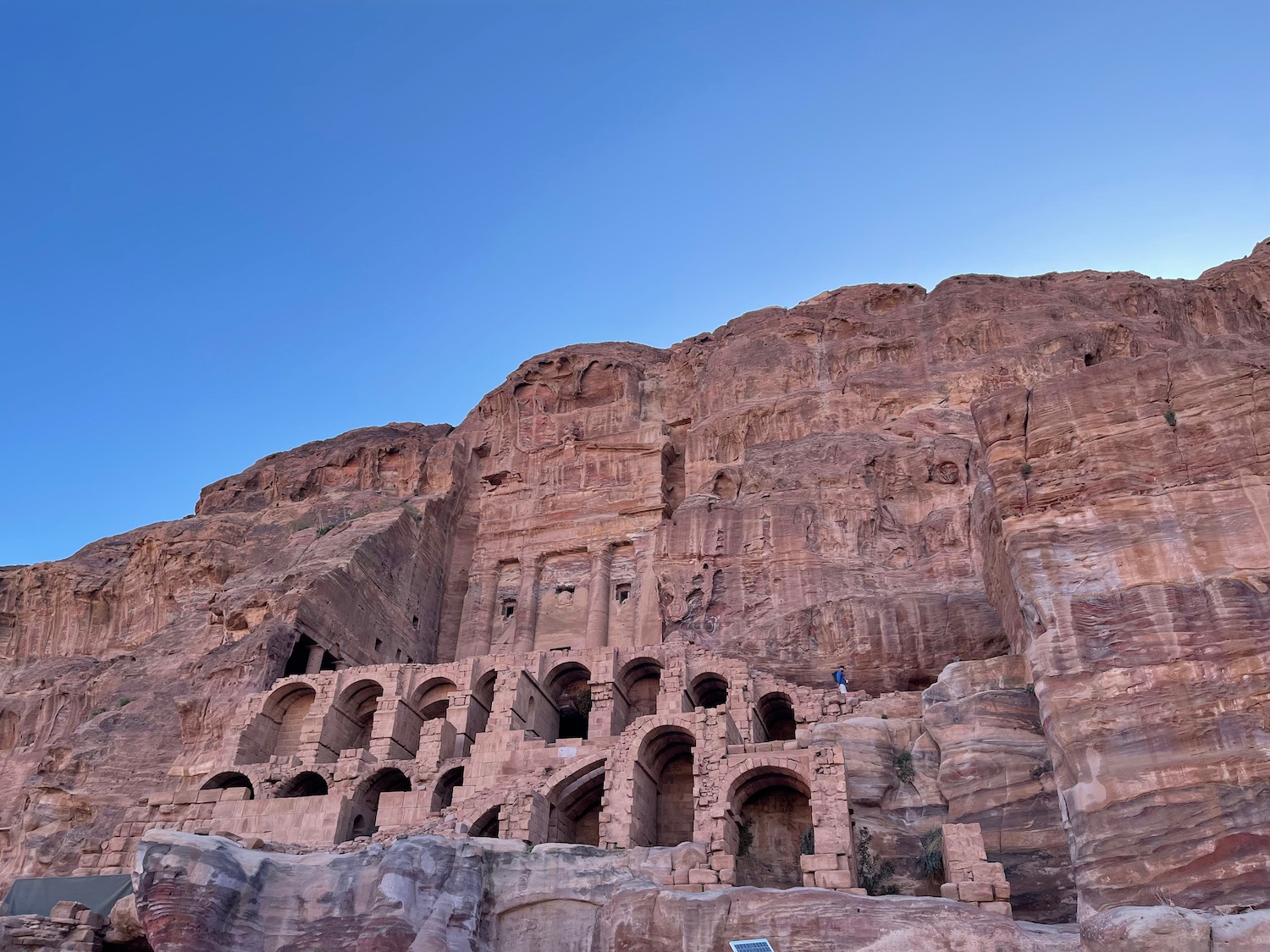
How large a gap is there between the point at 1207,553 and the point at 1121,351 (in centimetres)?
2963

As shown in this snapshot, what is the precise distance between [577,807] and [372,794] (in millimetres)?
7969

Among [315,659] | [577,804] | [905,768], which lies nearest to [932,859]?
[905,768]

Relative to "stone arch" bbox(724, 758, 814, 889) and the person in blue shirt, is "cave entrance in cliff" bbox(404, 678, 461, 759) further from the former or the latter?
the person in blue shirt

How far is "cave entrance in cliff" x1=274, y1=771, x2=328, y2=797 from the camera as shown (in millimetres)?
35656

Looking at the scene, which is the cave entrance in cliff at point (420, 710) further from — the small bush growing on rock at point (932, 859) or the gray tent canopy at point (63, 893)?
the small bush growing on rock at point (932, 859)

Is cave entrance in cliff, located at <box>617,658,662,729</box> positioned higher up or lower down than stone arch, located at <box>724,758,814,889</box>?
higher up

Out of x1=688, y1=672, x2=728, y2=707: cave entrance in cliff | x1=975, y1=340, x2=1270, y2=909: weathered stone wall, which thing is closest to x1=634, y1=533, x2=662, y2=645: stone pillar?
x1=688, y1=672, x2=728, y2=707: cave entrance in cliff

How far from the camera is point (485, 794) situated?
30203 mm

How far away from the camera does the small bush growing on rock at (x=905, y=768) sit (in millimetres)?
25103

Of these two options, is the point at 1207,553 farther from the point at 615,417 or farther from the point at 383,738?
the point at 615,417

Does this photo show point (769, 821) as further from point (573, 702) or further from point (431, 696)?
point (431, 696)

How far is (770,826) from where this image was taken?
94.2 feet

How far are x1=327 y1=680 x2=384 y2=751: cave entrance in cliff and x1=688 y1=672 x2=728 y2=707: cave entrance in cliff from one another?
1213cm

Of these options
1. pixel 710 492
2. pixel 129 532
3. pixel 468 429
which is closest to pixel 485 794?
pixel 710 492
